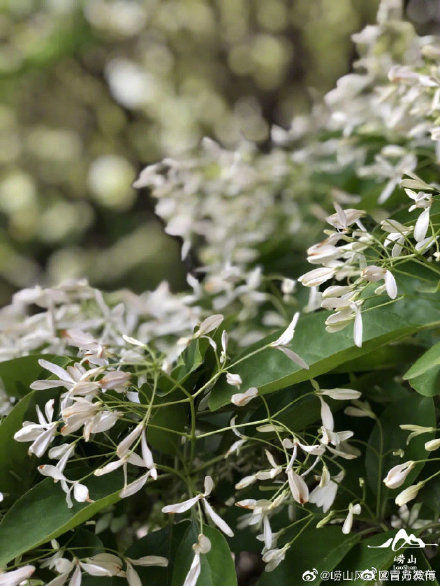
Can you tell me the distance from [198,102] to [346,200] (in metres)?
0.91

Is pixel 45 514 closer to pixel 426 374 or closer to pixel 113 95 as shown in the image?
pixel 426 374

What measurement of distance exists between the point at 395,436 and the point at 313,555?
58 millimetres

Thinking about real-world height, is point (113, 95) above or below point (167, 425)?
below

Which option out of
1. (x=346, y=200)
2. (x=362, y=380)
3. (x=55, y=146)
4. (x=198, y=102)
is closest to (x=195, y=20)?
(x=198, y=102)

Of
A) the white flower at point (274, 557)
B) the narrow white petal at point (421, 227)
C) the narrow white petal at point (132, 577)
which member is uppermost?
the narrow white petal at point (421, 227)

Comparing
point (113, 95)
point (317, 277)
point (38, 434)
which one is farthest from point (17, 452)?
point (113, 95)

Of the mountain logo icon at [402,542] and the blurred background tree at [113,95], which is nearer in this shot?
the mountain logo icon at [402,542]

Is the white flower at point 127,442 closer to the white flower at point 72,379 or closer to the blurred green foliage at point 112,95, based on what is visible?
the white flower at point 72,379

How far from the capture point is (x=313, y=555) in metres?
0.24

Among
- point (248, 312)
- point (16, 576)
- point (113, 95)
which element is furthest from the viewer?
point (113, 95)

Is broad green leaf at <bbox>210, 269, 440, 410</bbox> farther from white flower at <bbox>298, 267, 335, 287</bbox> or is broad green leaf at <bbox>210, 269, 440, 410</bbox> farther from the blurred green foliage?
the blurred green foliage

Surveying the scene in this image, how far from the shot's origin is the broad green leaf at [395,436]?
26cm
